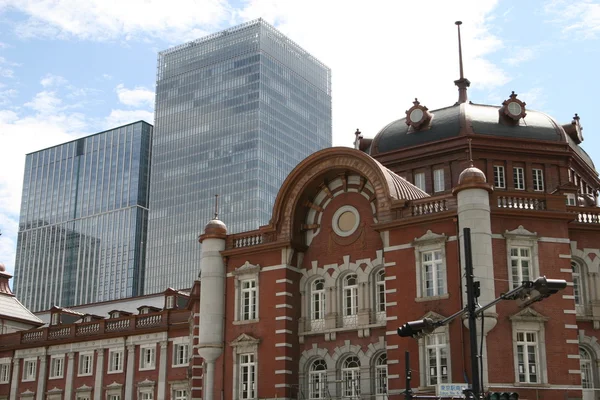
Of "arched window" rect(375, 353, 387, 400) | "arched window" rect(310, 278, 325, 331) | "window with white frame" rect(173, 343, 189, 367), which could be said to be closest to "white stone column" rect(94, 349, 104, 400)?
"window with white frame" rect(173, 343, 189, 367)

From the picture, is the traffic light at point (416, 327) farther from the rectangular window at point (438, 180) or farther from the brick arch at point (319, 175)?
the rectangular window at point (438, 180)

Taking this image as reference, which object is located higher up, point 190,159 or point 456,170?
point 190,159

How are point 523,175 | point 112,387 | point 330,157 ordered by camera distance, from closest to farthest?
point 330,157 < point 523,175 < point 112,387

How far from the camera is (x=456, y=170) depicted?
4859 centimetres

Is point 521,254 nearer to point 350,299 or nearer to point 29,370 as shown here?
point 350,299

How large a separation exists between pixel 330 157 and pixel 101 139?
13798cm

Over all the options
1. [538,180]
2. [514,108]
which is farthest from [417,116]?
[538,180]

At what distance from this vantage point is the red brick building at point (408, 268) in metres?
37.5

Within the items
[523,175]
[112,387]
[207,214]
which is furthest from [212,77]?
[523,175]

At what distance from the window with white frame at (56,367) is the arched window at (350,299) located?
96.8 feet

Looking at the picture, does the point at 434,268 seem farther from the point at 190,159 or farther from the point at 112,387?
the point at 190,159

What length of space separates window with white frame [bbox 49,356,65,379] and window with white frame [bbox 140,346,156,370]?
816 cm

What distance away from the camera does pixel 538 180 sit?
159 feet

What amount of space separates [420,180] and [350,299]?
10296 millimetres
